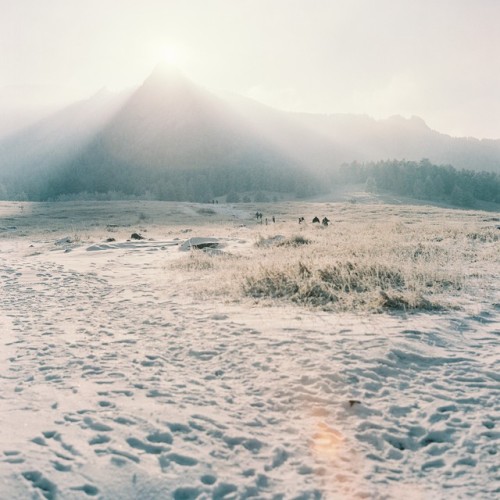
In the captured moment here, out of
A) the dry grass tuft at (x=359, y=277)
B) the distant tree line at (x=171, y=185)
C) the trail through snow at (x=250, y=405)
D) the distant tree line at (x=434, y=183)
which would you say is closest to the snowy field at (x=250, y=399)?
the trail through snow at (x=250, y=405)

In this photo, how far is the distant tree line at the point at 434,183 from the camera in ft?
388

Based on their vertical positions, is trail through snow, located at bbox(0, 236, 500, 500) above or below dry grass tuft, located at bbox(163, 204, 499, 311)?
below

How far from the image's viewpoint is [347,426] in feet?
15.6

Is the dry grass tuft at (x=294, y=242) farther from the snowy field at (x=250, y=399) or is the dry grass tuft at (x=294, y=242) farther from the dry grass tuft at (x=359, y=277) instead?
the snowy field at (x=250, y=399)

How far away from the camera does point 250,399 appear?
5.34 meters

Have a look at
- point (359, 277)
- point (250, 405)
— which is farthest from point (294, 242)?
point (250, 405)

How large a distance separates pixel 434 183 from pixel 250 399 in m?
128

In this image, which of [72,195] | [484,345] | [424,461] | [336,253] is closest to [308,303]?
[484,345]

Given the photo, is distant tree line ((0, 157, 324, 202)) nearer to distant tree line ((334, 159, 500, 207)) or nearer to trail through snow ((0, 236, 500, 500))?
distant tree line ((334, 159, 500, 207))

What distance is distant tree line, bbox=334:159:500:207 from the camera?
11831cm

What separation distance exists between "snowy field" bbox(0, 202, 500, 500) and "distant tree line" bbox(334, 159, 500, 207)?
11853 centimetres

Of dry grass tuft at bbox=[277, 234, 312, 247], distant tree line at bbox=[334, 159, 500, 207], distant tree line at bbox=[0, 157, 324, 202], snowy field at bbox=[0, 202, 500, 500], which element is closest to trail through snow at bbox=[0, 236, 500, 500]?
snowy field at bbox=[0, 202, 500, 500]

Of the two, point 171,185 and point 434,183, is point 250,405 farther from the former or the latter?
point 171,185

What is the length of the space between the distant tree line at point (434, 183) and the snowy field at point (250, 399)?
11853cm
